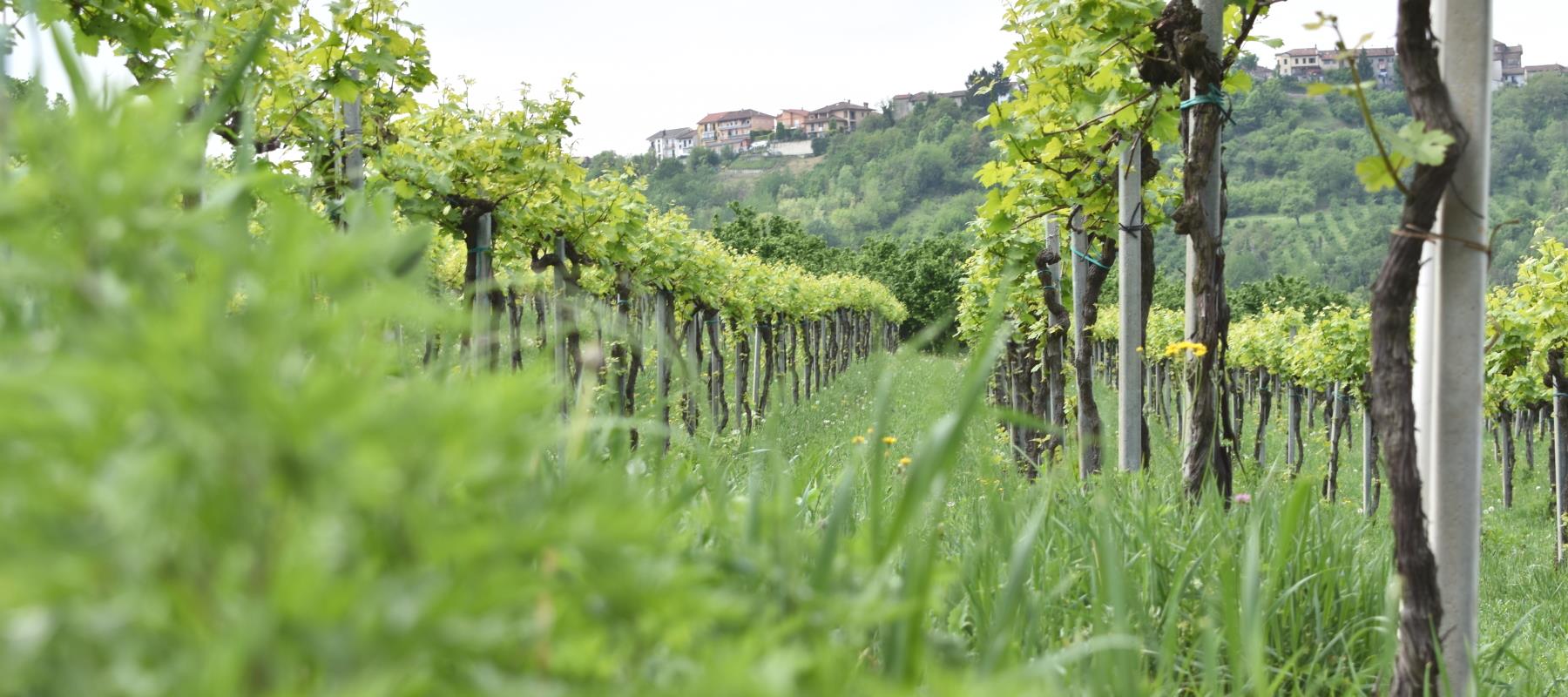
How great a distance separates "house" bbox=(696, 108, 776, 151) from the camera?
145m

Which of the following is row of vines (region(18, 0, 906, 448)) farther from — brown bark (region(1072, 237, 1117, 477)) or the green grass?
brown bark (region(1072, 237, 1117, 477))

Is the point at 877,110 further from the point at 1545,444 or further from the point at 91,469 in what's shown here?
the point at 91,469

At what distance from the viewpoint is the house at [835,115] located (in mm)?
137625

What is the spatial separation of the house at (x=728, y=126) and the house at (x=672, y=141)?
7.09 feet

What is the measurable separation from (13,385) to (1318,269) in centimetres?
6154

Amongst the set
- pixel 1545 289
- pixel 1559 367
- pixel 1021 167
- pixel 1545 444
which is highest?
pixel 1021 167

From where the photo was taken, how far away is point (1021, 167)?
6.92 m

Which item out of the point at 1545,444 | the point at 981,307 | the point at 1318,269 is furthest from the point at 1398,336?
the point at 1318,269

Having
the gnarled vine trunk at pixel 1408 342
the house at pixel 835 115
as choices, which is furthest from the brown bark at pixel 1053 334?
the house at pixel 835 115

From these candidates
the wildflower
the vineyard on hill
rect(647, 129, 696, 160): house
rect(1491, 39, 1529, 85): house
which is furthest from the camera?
rect(647, 129, 696, 160): house

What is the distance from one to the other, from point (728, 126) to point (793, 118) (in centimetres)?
995

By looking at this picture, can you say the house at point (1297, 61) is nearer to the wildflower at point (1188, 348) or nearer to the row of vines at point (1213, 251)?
the row of vines at point (1213, 251)

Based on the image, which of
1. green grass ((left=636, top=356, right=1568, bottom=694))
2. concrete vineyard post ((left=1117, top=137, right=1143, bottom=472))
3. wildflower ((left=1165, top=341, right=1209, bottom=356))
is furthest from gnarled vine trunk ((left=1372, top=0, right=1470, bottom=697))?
concrete vineyard post ((left=1117, top=137, right=1143, bottom=472))

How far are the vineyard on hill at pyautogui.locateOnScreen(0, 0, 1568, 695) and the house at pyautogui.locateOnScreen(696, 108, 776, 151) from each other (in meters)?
141
